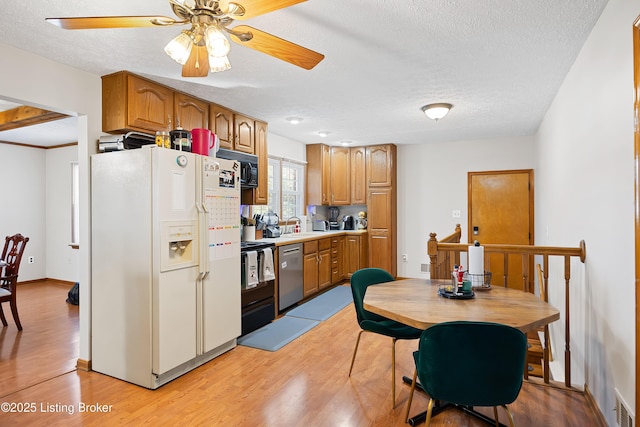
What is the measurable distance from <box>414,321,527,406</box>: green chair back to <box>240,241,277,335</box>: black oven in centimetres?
233

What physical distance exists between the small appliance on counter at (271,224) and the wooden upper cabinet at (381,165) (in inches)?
75.7

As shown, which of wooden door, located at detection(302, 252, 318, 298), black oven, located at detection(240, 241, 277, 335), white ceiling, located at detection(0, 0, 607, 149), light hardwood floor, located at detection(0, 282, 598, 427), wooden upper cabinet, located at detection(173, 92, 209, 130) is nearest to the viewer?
white ceiling, located at detection(0, 0, 607, 149)

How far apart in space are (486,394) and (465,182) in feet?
16.0

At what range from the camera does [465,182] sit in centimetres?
601

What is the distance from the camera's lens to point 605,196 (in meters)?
2.08

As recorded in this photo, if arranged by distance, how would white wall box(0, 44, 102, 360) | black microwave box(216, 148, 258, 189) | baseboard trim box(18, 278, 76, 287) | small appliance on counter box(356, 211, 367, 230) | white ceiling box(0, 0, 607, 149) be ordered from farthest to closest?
small appliance on counter box(356, 211, 367, 230) → baseboard trim box(18, 278, 76, 287) → black microwave box(216, 148, 258, 189) → white wall box(0, 44, 102, 360) → white ceiling box(0, 0, 607, 149)

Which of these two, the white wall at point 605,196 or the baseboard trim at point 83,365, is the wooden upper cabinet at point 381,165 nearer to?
the white wall at point 605,196

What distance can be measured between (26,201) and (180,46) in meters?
6.23

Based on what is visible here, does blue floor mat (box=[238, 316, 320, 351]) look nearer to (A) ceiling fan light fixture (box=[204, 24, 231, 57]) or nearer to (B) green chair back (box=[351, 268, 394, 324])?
(B) green chair back (box=[351, 268, 394, 324])

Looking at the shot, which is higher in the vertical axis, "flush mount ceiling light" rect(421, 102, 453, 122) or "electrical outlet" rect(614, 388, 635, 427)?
"flush mount ceiling light" rect(421, 102, 453, 122)

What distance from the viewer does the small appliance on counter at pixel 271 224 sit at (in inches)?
198

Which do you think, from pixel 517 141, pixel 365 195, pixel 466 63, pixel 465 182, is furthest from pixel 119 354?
pixel 517 141

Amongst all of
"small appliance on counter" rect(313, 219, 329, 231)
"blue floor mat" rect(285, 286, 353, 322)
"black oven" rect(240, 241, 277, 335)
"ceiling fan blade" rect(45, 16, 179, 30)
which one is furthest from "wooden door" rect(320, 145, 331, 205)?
"ceiling fan blade" rect(45, 16, 179, 30)

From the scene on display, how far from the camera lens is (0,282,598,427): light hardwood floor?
2238 millimetres
